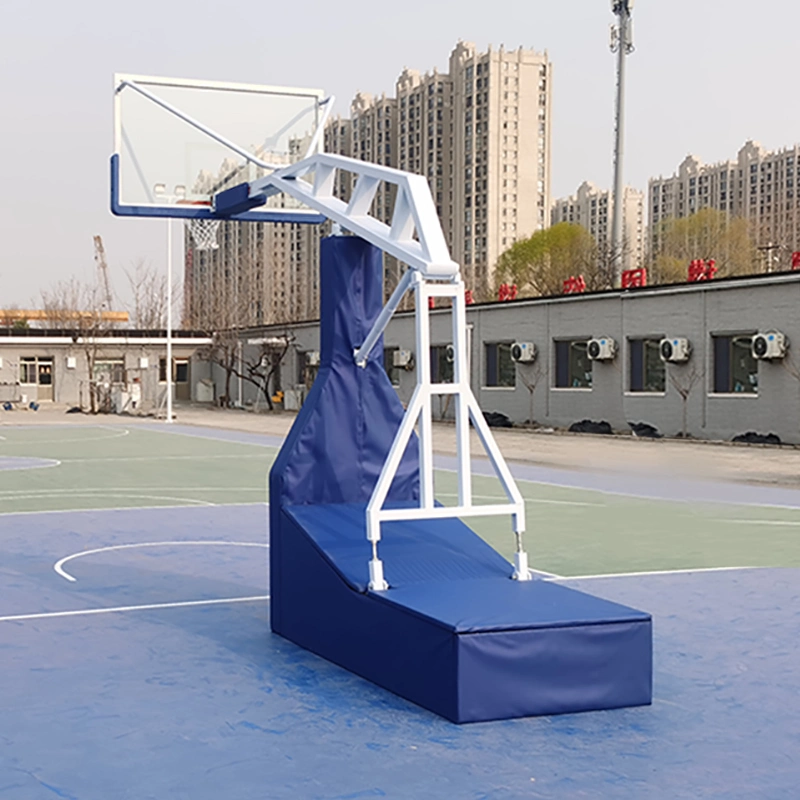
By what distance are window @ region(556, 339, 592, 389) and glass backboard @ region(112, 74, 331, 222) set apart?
19278 millimetres

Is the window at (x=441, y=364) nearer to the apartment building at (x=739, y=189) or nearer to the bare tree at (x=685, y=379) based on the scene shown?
the bare tree at (x=685, y=379)

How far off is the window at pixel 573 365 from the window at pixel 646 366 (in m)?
1.62

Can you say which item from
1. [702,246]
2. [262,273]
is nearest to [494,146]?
[262,273]

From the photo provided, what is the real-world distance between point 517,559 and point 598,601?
1.90 ft

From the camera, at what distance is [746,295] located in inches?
1040

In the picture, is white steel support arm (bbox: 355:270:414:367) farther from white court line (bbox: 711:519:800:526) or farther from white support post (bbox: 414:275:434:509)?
white court line (bbox: 711:519:800:526)

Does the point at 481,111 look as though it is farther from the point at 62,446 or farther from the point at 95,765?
the point at 95,765

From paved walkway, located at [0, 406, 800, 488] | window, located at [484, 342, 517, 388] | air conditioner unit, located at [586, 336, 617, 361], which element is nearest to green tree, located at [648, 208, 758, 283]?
window, located at [484, 342, 517, 388]

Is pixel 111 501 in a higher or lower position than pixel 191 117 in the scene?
lower

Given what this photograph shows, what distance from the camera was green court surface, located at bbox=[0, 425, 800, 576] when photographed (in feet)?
35.0

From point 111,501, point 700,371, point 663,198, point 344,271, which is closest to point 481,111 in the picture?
point 663,198

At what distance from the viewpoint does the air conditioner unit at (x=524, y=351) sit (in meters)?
33.5

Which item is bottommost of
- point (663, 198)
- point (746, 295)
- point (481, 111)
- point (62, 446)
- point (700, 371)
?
point (62, 446)

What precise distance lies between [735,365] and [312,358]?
21.5 m
